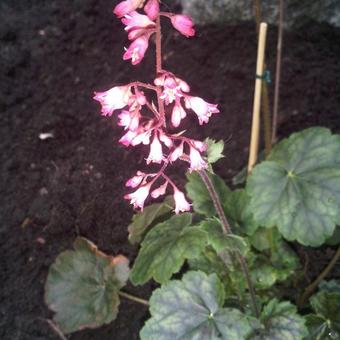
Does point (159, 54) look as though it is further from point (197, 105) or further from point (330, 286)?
point (330, 286)

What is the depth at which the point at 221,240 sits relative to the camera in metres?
1.44

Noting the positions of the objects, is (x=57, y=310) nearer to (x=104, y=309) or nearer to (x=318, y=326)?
(x=104, y=309)

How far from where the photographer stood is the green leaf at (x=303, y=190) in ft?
5.16

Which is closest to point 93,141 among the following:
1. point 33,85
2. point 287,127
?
point 33,85

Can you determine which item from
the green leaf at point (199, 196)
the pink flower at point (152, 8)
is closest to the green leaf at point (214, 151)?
the pink flower at point (152, 8)

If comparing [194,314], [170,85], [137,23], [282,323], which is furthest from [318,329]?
[137,23]

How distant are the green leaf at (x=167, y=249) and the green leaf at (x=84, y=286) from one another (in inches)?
12.7

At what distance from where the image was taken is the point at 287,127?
7.66 feet

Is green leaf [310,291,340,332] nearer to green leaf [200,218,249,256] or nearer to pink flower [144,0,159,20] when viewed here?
green leaf [200,218,249,256]

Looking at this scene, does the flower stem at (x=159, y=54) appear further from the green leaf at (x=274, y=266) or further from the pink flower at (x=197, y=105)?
the green leaf at (x=274, y=266)

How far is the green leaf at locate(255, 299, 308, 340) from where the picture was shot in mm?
1521

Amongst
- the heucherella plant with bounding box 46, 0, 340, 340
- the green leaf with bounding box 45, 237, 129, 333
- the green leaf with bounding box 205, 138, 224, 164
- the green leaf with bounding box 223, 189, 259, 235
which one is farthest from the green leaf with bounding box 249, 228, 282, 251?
the green leaf with bounding box 205, 138, 224, 164

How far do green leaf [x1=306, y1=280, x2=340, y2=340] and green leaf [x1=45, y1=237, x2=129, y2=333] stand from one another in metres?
0.66

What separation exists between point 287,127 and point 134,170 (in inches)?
27.8
